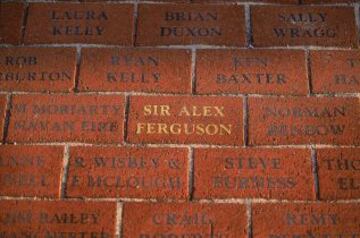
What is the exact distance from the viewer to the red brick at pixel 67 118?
1.04 m

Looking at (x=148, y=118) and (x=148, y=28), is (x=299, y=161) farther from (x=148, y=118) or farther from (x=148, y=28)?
(x=148, y=28)

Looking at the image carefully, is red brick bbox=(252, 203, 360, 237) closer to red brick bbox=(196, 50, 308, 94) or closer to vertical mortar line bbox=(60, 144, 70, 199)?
red brick bbox=(196, 50, 308, 94)

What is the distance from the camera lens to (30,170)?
3.36ft

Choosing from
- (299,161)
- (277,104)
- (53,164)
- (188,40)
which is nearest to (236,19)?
(188,40)

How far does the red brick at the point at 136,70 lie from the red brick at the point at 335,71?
0.91 feet

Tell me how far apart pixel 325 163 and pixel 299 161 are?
0.05 metres

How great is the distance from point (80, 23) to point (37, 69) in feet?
0.47

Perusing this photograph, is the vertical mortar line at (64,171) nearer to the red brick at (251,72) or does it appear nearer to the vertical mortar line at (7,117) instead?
the vertical mortar line at (7,117)

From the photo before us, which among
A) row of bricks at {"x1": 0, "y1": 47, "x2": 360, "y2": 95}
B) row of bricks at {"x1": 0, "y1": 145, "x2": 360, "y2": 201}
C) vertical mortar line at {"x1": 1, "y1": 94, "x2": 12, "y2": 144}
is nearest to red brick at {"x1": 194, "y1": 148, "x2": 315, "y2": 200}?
row of bricks at {"x1": 0, "y1": 145, "x2": 360, "y2": 201}

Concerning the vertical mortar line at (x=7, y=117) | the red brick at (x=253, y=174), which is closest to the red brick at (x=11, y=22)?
the vertical mortar line at (x=7, y=117)

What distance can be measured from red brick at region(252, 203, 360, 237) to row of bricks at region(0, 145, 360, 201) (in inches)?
0.9

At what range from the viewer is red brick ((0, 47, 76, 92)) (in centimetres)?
108

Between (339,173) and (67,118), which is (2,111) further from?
(339,173)

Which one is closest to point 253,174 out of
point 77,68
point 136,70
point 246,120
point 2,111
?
point 246,120
